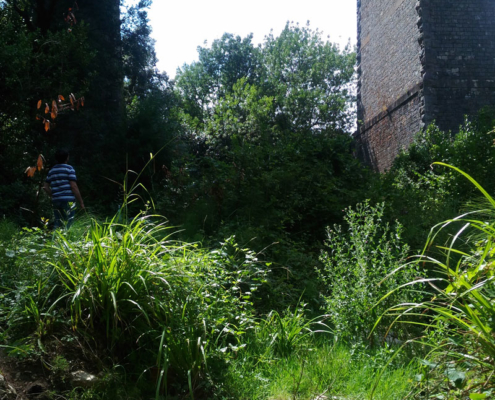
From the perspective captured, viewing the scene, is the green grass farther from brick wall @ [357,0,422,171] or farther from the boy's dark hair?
brick wall @ [357,0,422,171]

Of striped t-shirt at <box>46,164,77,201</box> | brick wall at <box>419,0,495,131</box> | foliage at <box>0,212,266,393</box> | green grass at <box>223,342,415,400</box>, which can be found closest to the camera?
green grass at <box>223,342,415,400</box>

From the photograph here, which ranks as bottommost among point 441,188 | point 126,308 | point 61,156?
point 126,308

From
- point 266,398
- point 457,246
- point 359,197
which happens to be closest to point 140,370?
point 266,398

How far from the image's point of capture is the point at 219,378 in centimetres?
292

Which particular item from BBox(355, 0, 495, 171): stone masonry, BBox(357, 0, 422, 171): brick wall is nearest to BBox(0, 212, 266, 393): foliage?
BBox(355, 0, 495, 171): stone masonry

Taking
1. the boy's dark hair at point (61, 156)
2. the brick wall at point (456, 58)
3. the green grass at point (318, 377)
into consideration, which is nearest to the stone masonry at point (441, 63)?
the brick wall at point (456, 58)

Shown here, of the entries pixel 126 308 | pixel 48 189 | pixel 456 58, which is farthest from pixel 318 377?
pixel 456 58

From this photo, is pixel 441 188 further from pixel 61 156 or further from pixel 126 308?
pixel 126 308

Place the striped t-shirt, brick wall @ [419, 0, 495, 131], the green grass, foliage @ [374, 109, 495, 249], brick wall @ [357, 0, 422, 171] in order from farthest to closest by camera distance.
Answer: brick wall @ [357, 0, 422, 171] < brick wall @ [419, 0, 495, 131] < foliage @ [374, 109, 495, 249] < the striped t-shirt < the green grass

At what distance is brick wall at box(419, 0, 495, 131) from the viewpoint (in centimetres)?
1283

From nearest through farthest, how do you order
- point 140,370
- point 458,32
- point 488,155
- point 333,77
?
point 140,370
point 488,155
point 458,32
point 333,77

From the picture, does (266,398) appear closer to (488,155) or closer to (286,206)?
(286,206)

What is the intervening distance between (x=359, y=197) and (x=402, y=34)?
8.60 meters

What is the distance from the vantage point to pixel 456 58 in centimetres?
1295
